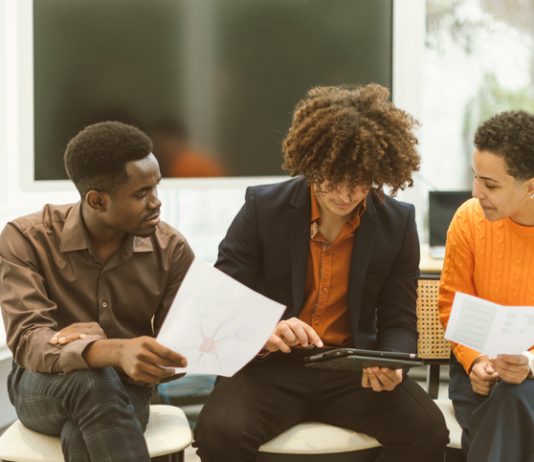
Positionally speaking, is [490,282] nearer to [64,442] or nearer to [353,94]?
[353,94]

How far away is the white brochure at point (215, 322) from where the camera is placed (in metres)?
1.57

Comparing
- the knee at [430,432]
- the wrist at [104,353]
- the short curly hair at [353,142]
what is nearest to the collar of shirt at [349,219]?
the short curly hair at [353,142]

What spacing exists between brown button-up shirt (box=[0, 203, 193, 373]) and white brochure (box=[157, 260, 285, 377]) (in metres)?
0.35

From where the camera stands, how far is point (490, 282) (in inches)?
81.2

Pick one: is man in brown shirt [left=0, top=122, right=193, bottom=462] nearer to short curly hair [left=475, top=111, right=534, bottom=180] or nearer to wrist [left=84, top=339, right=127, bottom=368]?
wrist [left=84, top=339, right=127, bottom=368]

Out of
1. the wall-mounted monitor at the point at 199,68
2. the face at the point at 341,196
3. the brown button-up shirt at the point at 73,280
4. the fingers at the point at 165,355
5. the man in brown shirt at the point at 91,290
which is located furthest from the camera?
the wall-mounted monitor at the point at 199,68

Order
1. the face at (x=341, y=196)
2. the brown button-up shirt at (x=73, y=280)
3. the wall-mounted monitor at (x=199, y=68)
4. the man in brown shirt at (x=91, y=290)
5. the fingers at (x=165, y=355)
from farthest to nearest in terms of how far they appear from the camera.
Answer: the wall-mounted monitor at (x=199, y=68), the face at (x=341, y=196), the brown button-up shirt at (x=73, y=280), the man in brown shirt at (x=91, y=290), the fingers at (x=165, y=355)

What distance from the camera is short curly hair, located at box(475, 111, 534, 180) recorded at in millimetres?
1949

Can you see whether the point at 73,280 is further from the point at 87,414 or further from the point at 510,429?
the point at 510,429

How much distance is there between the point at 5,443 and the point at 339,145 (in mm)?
1075

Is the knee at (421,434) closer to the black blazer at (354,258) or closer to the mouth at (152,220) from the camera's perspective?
the black blazer at (354,258)

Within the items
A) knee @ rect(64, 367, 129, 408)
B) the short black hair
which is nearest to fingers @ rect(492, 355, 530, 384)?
knee @ rect(64, 367, 129, 408)

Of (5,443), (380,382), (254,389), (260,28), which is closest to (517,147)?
(380,382)

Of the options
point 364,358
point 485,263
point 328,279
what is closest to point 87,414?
point 364,358
